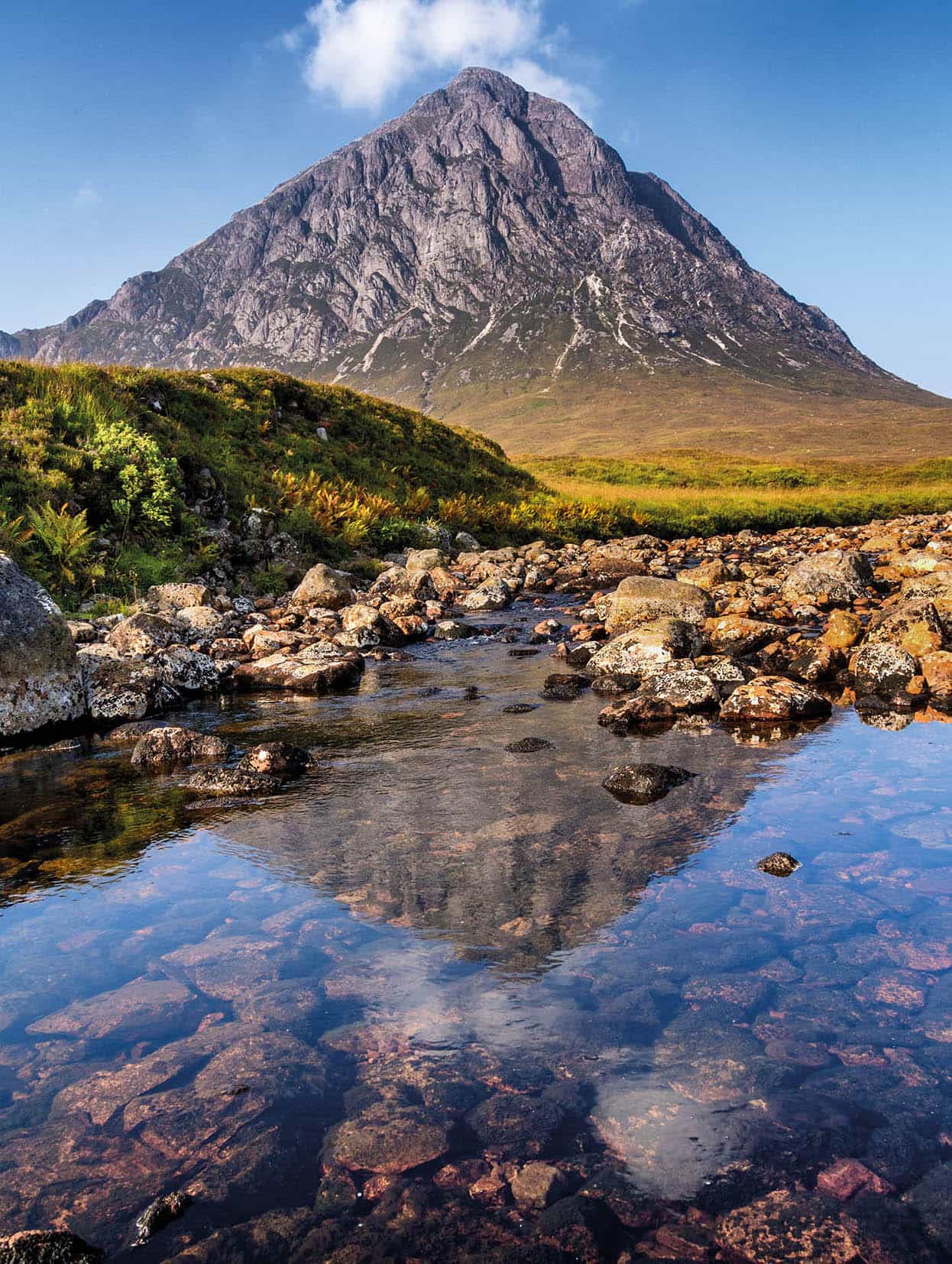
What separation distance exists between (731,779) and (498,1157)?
6.34 m

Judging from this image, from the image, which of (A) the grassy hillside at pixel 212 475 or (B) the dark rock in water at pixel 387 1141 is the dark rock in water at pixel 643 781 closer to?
(B) the dark rock in water at pixel 387 1141

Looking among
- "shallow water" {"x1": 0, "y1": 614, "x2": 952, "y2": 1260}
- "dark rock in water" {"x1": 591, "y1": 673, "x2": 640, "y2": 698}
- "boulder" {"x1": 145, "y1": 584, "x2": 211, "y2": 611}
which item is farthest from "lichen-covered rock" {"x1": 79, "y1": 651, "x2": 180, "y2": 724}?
"dark rock in water" {"x1": 591, "y1": 673, "x2": 640, "y2": 698}

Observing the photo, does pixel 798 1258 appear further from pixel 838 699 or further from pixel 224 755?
pixel 838 699

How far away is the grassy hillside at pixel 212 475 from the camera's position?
66.9 feet

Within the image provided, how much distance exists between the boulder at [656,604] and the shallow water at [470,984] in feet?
26.8

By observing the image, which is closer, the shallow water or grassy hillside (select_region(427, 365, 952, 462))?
the shallow water

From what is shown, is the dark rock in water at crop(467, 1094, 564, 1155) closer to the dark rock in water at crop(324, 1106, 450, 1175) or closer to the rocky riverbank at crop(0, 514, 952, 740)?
the dark rock in water at crop(324, 1106, 450, 1175)

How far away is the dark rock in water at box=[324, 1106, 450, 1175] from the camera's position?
157 inches

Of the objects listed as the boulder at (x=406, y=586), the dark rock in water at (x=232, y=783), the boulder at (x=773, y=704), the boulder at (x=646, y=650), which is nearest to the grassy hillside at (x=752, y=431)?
the boulder at (x=406, y=586)

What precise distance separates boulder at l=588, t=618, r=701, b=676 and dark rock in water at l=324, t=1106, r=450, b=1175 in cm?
1094

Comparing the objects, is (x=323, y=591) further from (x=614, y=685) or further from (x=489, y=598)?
(x=614, y=685)

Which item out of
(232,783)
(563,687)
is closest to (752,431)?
(563,687)

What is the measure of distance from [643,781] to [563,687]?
205 inches

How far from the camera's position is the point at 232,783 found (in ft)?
32.7
